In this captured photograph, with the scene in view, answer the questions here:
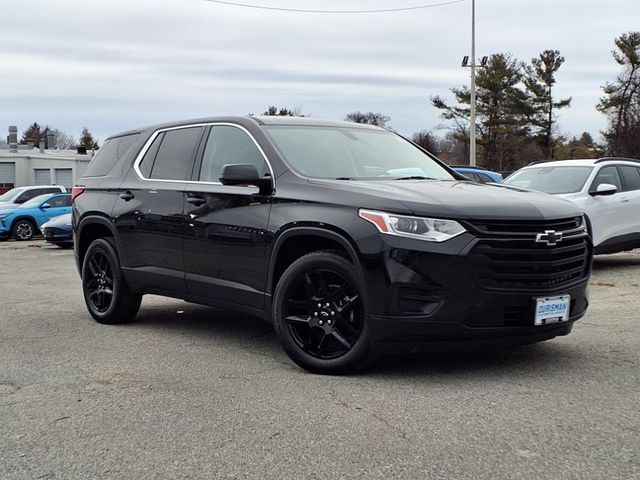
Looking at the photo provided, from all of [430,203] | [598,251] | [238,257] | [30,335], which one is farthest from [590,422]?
[598,251]

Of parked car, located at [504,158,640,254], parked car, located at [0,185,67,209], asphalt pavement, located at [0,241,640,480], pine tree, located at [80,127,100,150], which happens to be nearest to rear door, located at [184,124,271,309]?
asphalt pavement, located at [0,241,640,480]

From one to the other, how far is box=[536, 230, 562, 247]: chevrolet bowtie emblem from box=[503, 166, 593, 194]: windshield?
6.05 m

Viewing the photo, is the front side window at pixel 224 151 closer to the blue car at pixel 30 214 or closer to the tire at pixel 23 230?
the blue car at pixel 30 214

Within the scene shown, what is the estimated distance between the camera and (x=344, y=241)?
4.65 meters

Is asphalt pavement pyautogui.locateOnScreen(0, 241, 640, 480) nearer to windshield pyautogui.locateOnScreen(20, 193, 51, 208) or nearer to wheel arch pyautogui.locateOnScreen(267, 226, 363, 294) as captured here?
wheel arch pyautogui.locateOnScreen(267, 226, 363, 294)

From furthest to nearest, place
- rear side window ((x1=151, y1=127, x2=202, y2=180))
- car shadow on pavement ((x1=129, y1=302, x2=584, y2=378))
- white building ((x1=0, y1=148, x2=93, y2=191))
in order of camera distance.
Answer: white building ((x1=0, y1=148, x2=93, y2=191)) → rear side window ((x1=151, y1=127, x2=202, y2=180)) → car shadow on pavement ((x1=129, y1=302, x2=584, y2=378))

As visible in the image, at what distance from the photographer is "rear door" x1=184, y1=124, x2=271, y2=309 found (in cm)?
530

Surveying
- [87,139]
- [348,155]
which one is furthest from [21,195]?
[87,139]

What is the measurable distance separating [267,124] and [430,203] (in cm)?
184

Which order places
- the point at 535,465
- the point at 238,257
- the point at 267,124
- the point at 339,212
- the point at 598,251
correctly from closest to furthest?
the point at 535,465, the point at 339,212, the point at 238,257, the point at 267,124, the point at 598,251

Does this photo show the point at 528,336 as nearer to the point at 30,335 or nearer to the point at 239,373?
the point at 239,373

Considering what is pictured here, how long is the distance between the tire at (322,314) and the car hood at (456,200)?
18.4 inches

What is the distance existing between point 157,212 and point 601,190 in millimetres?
6607

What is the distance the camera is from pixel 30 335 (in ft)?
21.2
